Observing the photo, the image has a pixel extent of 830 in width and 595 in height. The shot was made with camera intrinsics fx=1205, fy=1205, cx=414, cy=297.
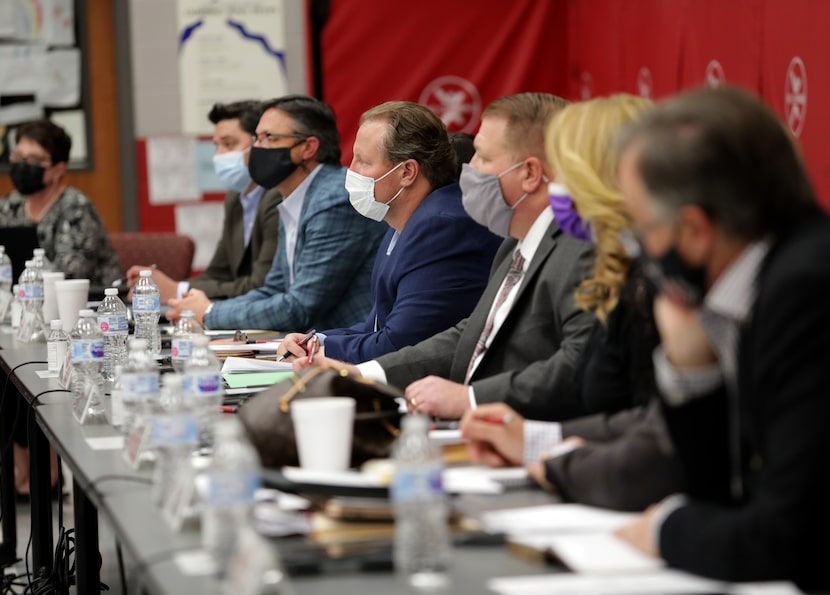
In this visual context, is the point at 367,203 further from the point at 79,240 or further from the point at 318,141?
the point at 79,240

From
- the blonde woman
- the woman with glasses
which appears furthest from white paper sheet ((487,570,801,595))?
the woman with glasses

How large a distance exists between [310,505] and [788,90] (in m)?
3.39

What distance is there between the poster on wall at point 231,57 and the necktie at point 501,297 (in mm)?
4120

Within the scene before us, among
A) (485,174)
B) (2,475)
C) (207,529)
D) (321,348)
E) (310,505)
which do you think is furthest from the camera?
(2,475)

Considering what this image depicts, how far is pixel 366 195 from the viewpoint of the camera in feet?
11.8

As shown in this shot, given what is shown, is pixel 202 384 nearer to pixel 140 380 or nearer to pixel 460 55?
pixel 140 380

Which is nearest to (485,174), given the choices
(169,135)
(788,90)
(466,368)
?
(466,368)

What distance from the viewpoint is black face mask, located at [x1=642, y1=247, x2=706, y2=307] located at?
1525 mm

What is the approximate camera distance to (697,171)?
58.7 inches

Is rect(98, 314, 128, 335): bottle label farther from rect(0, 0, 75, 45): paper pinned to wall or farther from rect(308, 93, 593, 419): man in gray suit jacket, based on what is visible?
rect(0, 0, 75, 45): paper pinned to wall

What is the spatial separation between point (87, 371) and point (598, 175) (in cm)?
131

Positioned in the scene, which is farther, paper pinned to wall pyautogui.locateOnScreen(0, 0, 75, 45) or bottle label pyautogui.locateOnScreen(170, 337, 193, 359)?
paper pinned to wall pyautogui.locateOnScreen(0, 0, 75, 45)

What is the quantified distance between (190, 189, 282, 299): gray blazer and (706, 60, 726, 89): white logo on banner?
191cm

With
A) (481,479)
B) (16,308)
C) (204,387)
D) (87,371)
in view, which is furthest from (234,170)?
(481,479)
